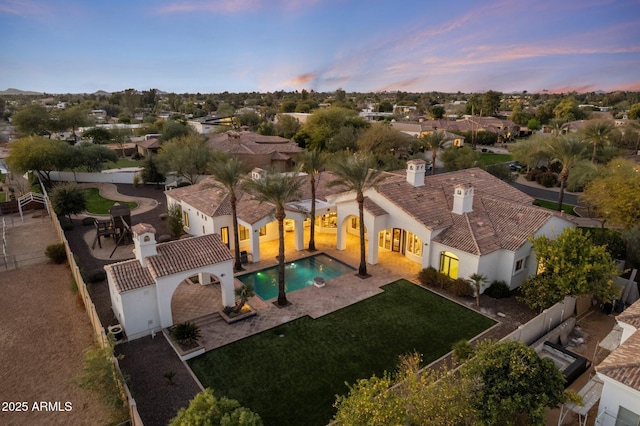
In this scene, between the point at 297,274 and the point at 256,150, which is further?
the point at 256,150

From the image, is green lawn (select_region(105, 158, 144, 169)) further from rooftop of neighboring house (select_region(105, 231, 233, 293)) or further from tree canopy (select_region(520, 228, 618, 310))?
tree canopy (select_region(520, 228, 618, 310))

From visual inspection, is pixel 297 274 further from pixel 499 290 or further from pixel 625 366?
pixel 625 366

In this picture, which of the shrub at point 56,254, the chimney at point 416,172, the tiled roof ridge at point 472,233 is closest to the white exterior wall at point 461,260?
the tiled roof ridge at point 472,233

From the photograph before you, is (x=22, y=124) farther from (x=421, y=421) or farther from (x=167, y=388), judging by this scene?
(x=421, y=421)

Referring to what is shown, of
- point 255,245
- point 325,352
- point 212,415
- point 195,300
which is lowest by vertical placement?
point 325,352

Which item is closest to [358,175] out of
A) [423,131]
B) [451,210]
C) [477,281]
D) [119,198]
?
[451,210]

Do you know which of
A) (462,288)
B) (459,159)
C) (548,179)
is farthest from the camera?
(548,179)

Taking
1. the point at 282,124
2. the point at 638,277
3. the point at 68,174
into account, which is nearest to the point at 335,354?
the point at 638,277

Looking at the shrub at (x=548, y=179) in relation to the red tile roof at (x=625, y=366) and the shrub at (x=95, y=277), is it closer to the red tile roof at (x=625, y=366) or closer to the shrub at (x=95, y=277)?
the red tile roof at (x=625, y=366)
